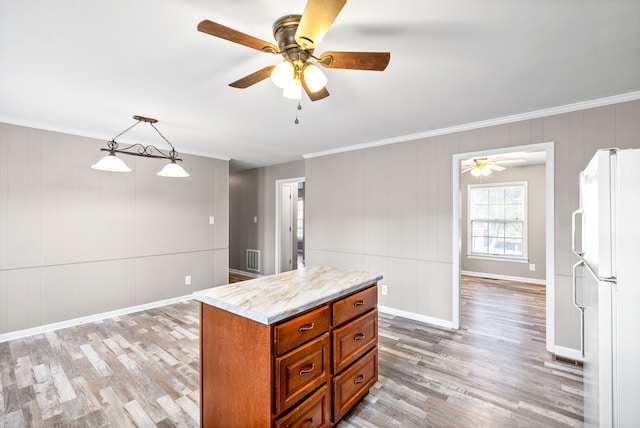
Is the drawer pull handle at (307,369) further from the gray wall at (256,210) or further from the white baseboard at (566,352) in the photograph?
the gray wall at (256,210)

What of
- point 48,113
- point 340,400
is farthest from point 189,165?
point 340,400

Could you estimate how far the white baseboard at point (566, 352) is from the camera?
8.78 ft

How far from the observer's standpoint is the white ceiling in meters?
1.49

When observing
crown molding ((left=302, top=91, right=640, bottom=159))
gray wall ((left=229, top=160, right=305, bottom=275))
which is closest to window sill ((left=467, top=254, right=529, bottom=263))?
crown molding ((left=302, top=91, right=640, bottom=159))

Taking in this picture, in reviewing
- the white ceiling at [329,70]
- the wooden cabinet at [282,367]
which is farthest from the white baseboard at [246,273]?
the wooden cabinet at [282,367]

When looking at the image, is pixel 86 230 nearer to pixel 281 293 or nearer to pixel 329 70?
pixel 281 293

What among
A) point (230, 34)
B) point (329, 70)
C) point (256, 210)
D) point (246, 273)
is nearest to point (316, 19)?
point (230, 34)

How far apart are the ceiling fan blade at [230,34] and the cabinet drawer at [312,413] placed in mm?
1876

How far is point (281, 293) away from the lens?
171 centimetres

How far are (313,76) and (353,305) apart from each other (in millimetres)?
1465

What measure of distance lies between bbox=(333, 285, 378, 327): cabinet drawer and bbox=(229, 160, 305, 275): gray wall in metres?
3.73

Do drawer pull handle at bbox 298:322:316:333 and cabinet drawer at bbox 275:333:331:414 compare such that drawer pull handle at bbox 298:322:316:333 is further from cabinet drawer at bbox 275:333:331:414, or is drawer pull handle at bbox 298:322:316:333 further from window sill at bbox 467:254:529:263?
window sill at bbox 467:254:529:263

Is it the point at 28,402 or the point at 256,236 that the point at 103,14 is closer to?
the point at 28,402

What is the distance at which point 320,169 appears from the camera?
4859 millimetres
